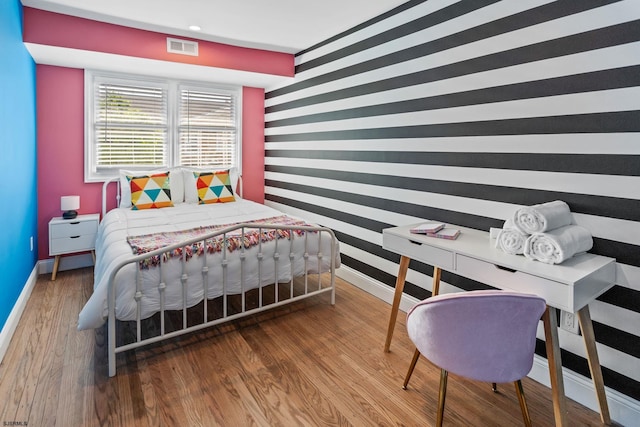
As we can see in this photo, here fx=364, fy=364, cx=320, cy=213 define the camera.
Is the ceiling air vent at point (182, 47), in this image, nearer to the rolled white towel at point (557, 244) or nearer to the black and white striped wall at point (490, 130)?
the black and white striped wall at point (490, 130)

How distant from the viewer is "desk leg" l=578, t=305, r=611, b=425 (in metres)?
1.65

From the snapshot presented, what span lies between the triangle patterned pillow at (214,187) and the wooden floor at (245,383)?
5.67ft

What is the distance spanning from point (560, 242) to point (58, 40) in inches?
151

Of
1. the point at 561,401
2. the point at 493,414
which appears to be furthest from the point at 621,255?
the point at 493,414

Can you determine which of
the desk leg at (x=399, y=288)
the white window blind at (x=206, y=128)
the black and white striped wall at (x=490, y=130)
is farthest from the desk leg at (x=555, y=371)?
the white window blind at (x=206, y=128)

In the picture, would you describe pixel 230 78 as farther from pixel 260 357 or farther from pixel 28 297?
pixel 260 357

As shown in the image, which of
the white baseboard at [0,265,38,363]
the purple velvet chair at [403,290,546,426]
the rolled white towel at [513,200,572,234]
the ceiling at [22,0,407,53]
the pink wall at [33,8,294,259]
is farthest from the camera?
the pink wall at [33,8,294,259]

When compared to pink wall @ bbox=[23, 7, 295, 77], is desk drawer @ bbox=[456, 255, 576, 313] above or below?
below

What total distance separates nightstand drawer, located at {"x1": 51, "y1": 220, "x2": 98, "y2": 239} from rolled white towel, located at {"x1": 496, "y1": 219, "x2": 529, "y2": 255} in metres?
3.63

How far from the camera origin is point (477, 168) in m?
2.30

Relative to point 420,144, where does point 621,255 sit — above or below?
below

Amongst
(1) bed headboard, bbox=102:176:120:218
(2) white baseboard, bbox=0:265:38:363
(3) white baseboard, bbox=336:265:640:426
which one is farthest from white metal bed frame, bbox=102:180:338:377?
(1) bed headboard, bbox=102:176:120:218

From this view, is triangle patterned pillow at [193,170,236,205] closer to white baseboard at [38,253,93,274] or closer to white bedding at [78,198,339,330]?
white bedding at [78,198,339,330]

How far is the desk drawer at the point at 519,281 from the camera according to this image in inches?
55.9
